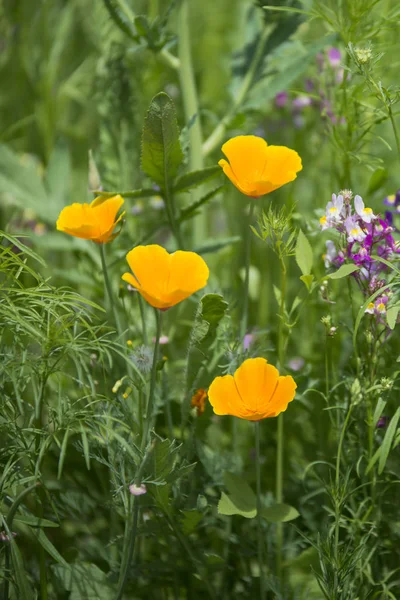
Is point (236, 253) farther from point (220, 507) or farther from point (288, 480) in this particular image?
point (220, 507)

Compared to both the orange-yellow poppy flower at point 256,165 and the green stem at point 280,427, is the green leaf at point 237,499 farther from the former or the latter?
the orange-yellow poppy flower at point 256,165

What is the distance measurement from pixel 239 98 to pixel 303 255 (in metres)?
0.55

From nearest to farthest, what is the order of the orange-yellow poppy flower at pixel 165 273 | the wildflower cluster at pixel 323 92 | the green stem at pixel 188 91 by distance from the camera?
the orange-yellow poppy flower at pixel 165 273 → the wildflower cluster at pixel 323 92 → the green stem at pixel 188 91

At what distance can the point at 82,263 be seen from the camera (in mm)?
1418

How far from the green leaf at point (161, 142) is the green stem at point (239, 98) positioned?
0.90ft

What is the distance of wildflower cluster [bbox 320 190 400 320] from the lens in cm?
89

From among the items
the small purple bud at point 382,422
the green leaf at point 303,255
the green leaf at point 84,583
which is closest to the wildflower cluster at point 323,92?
the green leaf at point 303,255

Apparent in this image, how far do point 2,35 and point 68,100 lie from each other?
248 mm

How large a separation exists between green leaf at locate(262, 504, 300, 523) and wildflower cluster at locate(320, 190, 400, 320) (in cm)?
27

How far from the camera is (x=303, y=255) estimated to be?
3.05 ft

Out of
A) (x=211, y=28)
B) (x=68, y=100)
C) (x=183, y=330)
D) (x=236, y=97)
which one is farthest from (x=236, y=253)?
(x=211, y=28)

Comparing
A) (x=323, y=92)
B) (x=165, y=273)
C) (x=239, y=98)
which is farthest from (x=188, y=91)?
(x=165, y=273)

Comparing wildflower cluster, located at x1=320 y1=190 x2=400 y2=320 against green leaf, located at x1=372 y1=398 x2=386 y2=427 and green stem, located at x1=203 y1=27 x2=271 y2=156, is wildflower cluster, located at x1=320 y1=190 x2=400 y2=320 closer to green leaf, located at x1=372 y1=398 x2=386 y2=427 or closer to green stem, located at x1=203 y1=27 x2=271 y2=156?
green leaf, located at x1=372 y1=398 x2=386 y2=427

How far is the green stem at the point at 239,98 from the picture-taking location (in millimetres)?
1350
